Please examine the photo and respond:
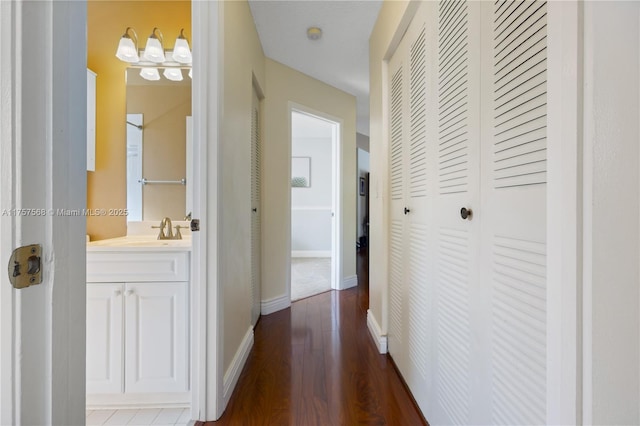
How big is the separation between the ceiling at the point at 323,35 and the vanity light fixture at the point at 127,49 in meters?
0.86

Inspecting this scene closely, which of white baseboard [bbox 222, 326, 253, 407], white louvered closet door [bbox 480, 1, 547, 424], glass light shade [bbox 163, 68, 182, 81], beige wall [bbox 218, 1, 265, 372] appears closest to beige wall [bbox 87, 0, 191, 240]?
glass light shade [bbox 163, 68, 182, 81]

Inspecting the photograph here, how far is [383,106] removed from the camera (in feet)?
6.67

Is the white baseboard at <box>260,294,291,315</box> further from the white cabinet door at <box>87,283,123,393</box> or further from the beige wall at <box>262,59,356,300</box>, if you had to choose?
the white cabinet door at <box>87,283,123,393</box>

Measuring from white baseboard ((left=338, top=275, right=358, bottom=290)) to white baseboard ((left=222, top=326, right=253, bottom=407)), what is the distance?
5.44 ft

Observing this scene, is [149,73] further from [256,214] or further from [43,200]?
[43,200]

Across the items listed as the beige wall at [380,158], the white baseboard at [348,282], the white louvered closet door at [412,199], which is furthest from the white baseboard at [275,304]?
the white louvered closet door at [412,199]

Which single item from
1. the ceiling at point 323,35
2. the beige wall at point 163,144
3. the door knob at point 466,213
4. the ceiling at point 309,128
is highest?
the ceiling at point 309,128

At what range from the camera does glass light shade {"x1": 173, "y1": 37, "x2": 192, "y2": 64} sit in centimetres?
195

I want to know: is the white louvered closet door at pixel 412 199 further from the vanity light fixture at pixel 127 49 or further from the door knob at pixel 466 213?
the vanity light fixture at pixel 127 49

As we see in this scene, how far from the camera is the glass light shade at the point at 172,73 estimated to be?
2025 millimetres

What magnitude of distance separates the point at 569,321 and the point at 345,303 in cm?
268

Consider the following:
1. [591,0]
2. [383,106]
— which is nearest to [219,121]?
[383,106]

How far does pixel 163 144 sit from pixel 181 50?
0.65 meters

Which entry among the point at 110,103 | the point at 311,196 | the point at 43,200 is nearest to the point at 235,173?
the point at 110,103
